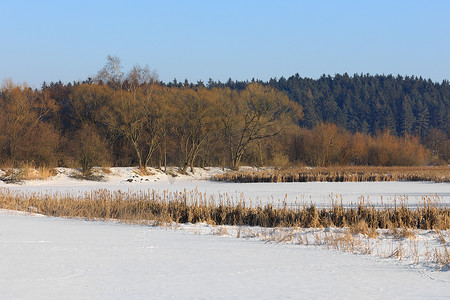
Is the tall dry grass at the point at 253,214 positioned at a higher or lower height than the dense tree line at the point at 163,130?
lower

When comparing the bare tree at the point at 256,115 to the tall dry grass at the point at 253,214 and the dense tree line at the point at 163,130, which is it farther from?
the tall dry grass at the point at 253,214

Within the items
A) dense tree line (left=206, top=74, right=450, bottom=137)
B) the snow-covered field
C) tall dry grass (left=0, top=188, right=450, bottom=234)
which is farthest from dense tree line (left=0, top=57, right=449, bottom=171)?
dense tree line (left=206, top=74, right=450, bottom=137)

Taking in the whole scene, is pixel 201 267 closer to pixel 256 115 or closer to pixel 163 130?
pixel 163 130

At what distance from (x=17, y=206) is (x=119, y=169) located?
2257cm

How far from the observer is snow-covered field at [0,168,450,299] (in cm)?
614

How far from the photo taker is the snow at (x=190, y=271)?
6.09m

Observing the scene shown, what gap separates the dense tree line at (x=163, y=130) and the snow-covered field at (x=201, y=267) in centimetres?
2597

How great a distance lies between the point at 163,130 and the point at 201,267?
36095 mm

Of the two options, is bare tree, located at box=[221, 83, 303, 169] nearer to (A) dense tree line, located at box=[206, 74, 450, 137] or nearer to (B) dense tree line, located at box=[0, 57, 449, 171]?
(B) dense tree line, located at box=[0, 57, 449, 171]

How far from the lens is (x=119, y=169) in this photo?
3928cm

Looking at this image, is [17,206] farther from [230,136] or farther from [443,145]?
[443,145]

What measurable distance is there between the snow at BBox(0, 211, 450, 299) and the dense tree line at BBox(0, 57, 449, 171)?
2705 centimetres

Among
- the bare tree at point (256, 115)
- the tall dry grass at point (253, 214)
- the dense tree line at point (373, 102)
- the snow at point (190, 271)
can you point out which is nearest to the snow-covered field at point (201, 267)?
the snow at point (190, 271)

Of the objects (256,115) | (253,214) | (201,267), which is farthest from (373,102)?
(201,267)
